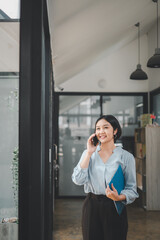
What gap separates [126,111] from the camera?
7.20 meters

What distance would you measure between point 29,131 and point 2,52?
0.35 metres

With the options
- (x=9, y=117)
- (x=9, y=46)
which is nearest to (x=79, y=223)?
(x=9, y=117)

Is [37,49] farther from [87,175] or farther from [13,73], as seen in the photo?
[87,175]

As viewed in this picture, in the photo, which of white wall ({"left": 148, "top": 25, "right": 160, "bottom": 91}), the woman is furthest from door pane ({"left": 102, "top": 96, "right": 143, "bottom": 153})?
the woman

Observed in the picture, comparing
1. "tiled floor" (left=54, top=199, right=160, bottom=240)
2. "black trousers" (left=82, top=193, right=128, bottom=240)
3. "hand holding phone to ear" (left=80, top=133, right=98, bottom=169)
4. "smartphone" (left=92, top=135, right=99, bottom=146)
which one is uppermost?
"smartphone" (left=92, top=135, right=99, bottom=146)

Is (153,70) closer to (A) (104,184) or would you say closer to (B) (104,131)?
(B) (104,131)

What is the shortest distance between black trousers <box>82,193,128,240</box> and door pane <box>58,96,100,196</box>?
4956 millimetres

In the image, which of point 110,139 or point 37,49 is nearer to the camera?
point 37,49

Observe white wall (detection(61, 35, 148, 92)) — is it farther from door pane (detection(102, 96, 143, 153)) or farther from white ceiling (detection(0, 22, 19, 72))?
white ceiling (detection(0, 22, 19, 72))

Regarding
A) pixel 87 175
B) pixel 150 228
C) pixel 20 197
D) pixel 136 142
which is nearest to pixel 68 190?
pixel 136 142

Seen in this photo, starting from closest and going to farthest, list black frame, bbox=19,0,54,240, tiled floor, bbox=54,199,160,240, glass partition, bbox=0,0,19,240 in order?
glass partition, bbox=0,0,19,240 < black frame, bbox=19,0,54,240 < tiled floor, bbox=54,199,160,240

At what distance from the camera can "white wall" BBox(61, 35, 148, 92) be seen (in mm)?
7160

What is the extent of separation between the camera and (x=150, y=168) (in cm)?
597

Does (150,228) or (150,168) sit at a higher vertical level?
(150,168)
